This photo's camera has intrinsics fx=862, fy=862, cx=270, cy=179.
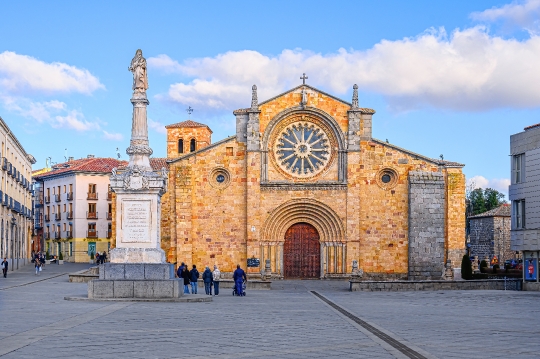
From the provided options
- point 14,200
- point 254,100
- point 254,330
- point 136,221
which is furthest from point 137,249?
point 14,200

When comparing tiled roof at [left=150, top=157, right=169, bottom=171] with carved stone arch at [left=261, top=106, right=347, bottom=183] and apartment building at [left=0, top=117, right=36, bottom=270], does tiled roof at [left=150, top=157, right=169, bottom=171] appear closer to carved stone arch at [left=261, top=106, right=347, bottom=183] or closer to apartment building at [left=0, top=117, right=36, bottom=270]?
apartment building at [left=0, top=117, right=36, bottom=270]

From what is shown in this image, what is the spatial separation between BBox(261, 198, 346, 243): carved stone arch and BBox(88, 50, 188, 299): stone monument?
2344cm

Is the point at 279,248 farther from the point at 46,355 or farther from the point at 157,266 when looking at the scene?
the point at 46,355

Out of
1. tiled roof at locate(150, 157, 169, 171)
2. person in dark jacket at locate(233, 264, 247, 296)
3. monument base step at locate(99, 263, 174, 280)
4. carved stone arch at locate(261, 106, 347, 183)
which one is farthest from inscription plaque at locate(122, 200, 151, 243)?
tiled roof at locate(150, 157, 169, 171)

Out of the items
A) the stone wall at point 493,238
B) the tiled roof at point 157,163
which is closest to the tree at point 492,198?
the stone wall at point 493,238

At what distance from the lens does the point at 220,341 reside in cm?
1525

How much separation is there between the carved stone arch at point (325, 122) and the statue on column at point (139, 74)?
2214 centimetres

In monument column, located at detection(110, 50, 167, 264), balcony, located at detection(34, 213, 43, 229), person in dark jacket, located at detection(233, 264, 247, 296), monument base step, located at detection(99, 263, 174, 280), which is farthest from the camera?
balcony, located at detection(34, 213, 43, 229)

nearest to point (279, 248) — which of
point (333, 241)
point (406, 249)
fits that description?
point (333, 241)

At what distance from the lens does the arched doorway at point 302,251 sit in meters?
50.5

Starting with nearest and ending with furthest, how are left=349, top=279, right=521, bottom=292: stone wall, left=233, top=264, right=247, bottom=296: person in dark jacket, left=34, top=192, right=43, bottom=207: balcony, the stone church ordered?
left=233, top=264, right=247, bottom=296: person in dark jacket, left=349, top=279, right=521, bottom=292: stone wall, the stone church, left=34, top=192, right=43, bottom=207: balcony

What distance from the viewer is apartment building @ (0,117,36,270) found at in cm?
5669

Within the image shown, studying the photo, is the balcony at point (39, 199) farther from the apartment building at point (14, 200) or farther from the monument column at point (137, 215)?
the monument column at point (137, 215)

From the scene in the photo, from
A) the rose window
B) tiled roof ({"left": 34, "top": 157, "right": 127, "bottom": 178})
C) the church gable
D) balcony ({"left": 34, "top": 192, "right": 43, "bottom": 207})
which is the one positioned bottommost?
balcony ({"left": 34, "top": 192, "right": 43, "bottom": 207})
